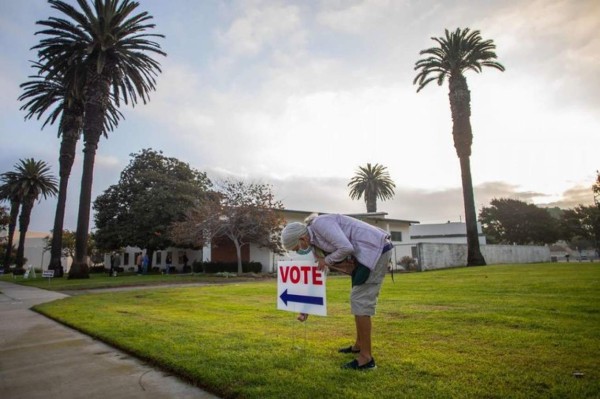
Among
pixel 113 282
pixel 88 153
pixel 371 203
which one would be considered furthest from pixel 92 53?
pixel 371 203

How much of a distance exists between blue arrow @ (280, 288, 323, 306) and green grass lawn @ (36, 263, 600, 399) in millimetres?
524

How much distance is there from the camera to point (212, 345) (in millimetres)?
4938

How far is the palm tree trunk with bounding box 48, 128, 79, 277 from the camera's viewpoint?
102 ft

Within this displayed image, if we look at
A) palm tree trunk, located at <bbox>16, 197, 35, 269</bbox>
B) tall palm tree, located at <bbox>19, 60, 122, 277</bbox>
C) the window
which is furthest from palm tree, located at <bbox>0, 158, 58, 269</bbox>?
the window

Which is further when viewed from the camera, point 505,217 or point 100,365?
point 505,217

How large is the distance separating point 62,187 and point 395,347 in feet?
114

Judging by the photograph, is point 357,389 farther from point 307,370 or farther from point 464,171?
point 464,171

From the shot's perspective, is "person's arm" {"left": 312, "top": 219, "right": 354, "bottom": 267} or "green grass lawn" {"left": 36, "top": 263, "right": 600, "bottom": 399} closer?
"green grass lawn" {"left": 36, "top": 263, "right": 600, "bottom": 399}

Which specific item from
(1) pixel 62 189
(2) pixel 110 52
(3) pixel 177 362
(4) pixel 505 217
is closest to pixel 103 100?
(2) pixel 110 52

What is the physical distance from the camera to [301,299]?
4.72 m

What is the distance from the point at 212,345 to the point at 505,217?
7092cm

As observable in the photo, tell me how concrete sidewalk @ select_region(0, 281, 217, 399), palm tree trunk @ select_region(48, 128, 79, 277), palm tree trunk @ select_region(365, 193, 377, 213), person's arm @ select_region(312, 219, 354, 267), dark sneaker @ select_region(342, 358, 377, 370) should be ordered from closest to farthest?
concrete sidewalk @ select_region(0, 281, 217, 399)
dark sneaker @ select_region(342, 358, 377, 370)
person's arm @ select_region(312, 219, 354, 267)
palm tree trunk @ select_region(48, 128, 79, 277)
palm tree trunk @ select_region(365, 193, 377, 213)

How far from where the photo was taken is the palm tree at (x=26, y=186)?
48531 millimetres

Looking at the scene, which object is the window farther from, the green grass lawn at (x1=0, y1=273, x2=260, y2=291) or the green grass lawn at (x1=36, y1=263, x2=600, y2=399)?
the green grass lawn at (x1=36, y1=263, x2=600, y2=399)
